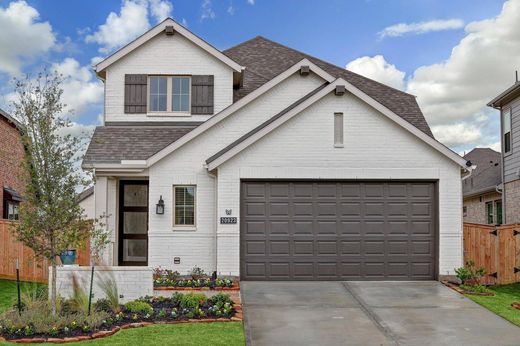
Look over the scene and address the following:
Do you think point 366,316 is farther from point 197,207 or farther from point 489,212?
point 489,212

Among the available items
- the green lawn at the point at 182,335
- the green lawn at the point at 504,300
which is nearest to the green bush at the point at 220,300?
the green lawn at the point at 182,335

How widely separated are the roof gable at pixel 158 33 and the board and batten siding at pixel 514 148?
1082 centimetres

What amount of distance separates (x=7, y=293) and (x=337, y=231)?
822 centimetres

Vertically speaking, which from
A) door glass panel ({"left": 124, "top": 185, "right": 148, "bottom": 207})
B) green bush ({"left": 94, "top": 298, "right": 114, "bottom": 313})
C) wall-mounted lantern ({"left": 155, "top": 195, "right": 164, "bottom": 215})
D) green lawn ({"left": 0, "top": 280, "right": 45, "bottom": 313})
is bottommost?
green lawn ({"left": 0, "top": 280, "right": 45, "bottom": 313})

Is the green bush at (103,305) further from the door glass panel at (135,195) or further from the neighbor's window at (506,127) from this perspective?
the neighbor's window at (506,127)

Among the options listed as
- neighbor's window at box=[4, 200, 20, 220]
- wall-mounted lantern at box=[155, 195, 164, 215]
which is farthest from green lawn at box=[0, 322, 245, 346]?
neighbor's window at box=[4, 200, 20, 220]

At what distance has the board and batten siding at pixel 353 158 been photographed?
49.5 ft

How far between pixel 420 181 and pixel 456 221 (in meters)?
1.38

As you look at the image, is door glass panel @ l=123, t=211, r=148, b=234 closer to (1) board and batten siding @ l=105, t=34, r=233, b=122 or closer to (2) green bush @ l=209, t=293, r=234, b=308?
(1) board and batten siding @ l=105, t=34, r=233, b=122

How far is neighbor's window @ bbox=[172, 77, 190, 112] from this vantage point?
1791 cm

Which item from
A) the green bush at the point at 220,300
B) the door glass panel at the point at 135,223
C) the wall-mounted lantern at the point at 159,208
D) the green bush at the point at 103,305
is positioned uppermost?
the wall-mounted lantern at the point at 159,208

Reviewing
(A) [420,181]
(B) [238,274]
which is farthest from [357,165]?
(B) [238,274]

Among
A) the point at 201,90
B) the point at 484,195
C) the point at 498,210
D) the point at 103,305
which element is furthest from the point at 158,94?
the point at 484,195

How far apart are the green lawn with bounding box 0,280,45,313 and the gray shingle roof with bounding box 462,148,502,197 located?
61.8 feet
